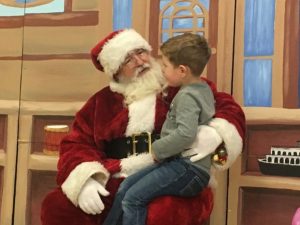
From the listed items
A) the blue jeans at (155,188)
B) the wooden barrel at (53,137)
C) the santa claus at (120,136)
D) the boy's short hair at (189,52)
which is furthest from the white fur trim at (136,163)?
the wooden barrel at (53,137)

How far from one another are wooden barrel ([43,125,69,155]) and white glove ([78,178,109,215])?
0.61 meters

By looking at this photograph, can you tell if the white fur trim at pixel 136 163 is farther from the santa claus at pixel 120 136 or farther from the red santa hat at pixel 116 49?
the red santa hat at pixel 116 49

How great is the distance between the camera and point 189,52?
177cm

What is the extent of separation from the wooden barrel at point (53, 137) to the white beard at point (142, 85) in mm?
496

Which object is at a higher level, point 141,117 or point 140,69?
point 140,69

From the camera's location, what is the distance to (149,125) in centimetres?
196

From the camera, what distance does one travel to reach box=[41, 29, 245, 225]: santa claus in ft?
6.08

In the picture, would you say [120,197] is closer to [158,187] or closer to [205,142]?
[158,187]

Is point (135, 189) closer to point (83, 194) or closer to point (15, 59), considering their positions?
point (83, 194)

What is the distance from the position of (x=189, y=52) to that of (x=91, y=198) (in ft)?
1.89

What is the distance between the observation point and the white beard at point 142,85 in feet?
6.48

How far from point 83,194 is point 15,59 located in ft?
3.04

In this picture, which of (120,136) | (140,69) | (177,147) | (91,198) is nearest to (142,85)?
(140,69)

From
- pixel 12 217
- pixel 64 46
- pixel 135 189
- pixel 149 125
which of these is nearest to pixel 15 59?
pixel 64 46
